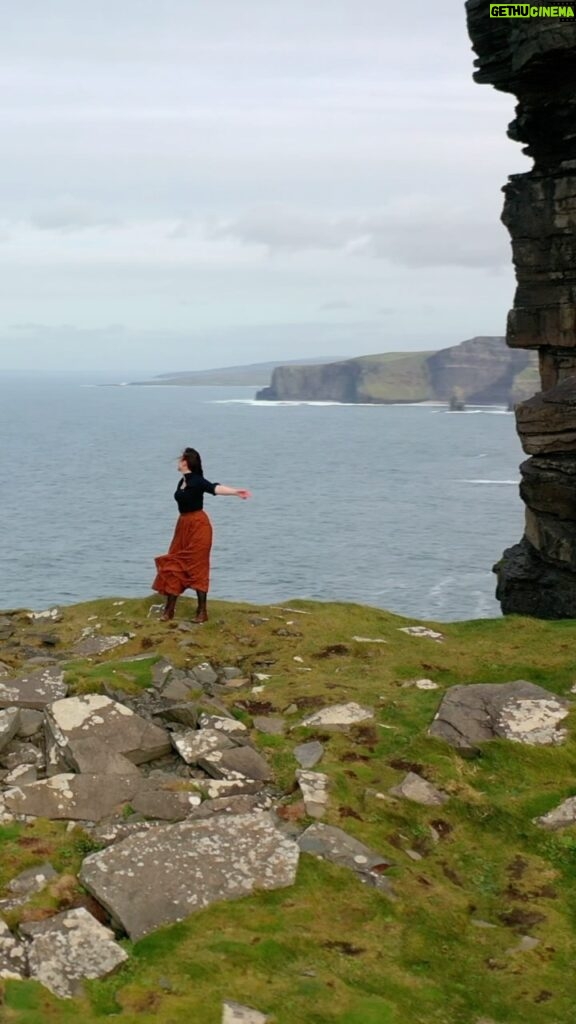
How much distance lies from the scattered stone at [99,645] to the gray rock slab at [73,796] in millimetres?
7272

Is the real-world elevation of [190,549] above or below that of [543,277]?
below

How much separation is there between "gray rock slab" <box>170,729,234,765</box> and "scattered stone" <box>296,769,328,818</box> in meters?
1.36

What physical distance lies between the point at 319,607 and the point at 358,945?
15.0 metres

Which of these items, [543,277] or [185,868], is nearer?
[185,868]

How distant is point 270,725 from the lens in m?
16.2

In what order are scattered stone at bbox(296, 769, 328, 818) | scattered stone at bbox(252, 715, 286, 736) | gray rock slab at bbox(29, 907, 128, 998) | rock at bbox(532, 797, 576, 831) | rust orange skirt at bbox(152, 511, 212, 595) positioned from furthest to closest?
rust orange skirt at bbox(152, 511, 212, 595) → scattered stone at bbox(252, 715, 286, 736) → rock at bbox(532, 797, 576, 831) → scattered stone at bbox(296, 769, 328, 818) → gray rock slab at bbox(29, 907, 128, 998)

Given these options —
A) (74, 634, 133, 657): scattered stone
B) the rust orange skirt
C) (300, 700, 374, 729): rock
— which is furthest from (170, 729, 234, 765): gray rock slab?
the rust orange skirt

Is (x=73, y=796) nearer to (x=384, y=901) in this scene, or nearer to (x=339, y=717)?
(x=384, y=901)

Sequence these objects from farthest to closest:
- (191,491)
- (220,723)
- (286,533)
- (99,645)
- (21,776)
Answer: (286,533), (191,491), (99,645), (220,723), (21,776)

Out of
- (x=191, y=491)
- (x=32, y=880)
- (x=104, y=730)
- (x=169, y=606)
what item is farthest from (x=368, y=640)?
(x=32, y=880)

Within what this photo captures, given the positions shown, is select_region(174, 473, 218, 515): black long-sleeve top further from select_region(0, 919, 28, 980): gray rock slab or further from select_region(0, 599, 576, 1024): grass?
select_region(0, 919, 28, 980): gray rock slab

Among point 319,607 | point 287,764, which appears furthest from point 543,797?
point 319,607

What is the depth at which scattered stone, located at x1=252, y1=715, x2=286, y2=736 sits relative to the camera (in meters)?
15.9

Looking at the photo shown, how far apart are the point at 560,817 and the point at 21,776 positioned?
24.7 ft
